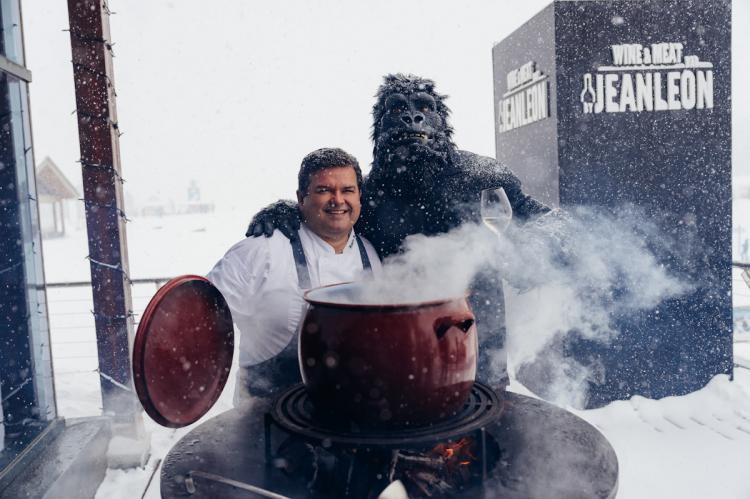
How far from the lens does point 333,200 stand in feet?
7.16

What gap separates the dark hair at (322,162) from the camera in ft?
7.13

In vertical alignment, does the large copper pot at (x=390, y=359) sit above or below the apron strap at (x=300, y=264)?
below

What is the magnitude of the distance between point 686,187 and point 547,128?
125 cm

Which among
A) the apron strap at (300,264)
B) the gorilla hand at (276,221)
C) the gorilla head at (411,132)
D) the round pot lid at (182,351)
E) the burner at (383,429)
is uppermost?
the gorilla head at (411,132)

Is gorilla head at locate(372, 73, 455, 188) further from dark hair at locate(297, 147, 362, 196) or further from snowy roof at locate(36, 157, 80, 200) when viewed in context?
snowy roof at locate(36, 157, 80, 200)

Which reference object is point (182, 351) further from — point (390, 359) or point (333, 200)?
point (333, 200)

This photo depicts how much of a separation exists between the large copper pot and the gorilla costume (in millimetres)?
1309

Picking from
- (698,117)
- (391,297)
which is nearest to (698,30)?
(698,117)

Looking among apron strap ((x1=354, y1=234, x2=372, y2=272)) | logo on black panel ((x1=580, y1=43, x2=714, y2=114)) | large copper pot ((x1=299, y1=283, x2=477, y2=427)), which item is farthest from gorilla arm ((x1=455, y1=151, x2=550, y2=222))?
logo on black panel ((x1=580, y1=43, x2=714, y2=114))

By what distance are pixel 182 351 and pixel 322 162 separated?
0.97 meters

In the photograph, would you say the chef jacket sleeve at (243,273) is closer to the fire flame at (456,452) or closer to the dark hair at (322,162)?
the dark hair at (322,162)

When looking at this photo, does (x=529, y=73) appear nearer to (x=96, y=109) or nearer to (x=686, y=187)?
(x=686, y=187)

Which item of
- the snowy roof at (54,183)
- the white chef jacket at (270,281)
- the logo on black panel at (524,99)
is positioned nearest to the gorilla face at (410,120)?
the white chef jacket at (270,281)

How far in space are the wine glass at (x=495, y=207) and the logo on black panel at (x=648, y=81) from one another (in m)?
2.12
